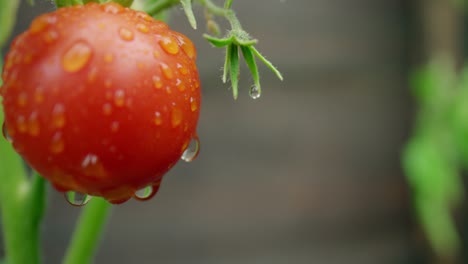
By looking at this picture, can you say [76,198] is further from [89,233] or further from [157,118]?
[89,233]

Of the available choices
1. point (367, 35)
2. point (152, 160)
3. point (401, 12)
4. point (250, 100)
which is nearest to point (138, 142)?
point (152, 160)

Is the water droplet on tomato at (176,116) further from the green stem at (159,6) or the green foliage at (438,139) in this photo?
the green foliage at (438,139)

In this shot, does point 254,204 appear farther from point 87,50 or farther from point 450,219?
point 87,50

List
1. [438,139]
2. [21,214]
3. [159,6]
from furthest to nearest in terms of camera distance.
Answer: [438,139], [21,214], [159,6]

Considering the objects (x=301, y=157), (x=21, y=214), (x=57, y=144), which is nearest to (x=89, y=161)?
(x=57, y=144)

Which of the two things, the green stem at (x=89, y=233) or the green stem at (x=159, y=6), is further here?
the green stem at (x=89, y=233)

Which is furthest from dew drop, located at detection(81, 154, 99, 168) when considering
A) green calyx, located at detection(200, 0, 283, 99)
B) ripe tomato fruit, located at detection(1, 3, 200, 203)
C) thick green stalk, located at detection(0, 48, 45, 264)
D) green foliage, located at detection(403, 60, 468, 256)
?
green foliage, located at detection(403, 60, 468, 256)

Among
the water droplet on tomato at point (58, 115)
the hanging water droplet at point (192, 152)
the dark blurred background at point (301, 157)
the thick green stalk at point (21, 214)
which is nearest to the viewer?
the water droplet on tomato at point (58, 115)

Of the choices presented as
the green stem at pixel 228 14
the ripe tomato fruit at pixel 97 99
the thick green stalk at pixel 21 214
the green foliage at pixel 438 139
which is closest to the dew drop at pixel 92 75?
the ripe tomato fruit at pixel 97 99
